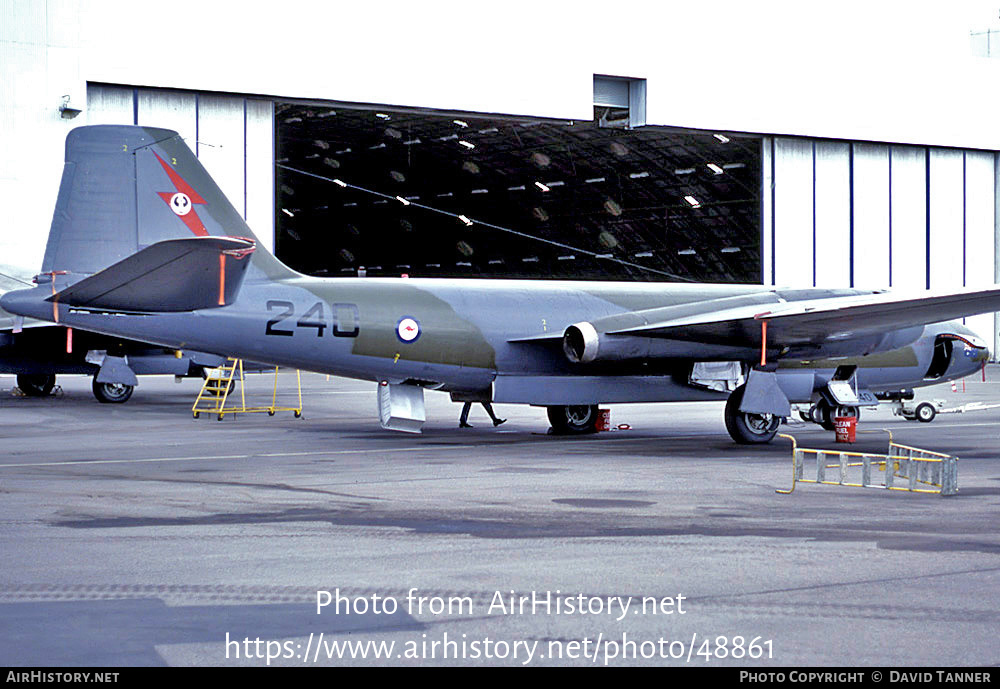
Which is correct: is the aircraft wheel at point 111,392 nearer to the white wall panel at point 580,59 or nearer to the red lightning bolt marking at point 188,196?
the white wall panel at point 580,59

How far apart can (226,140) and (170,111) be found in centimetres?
171

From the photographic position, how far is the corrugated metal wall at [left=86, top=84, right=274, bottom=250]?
30547 millimetres

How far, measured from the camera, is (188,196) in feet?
58.0

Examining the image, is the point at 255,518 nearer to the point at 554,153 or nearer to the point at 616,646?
the point at 616,646

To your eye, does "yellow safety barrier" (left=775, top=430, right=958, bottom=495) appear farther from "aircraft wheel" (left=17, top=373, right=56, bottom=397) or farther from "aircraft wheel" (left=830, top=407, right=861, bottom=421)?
"aircraft wheel" (left=17, top=373, right=56, bottom=397)

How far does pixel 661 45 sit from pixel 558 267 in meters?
28.4

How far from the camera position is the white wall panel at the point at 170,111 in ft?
101

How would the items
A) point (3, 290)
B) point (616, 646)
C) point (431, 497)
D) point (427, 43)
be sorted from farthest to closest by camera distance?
point (427, 43) < point (3, 290) < point (431, 497) < point (616, 646)

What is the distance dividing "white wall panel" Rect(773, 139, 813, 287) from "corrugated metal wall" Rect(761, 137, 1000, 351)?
0.04m

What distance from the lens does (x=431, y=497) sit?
11906 millimetres

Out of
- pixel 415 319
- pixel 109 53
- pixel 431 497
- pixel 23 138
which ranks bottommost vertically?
pixel 431 497

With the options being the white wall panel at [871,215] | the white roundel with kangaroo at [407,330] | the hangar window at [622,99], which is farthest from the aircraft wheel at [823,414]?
the white wall panel at [871,215]

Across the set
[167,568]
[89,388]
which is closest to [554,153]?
[89,388]

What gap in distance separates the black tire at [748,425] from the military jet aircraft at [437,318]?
0.03 metres
